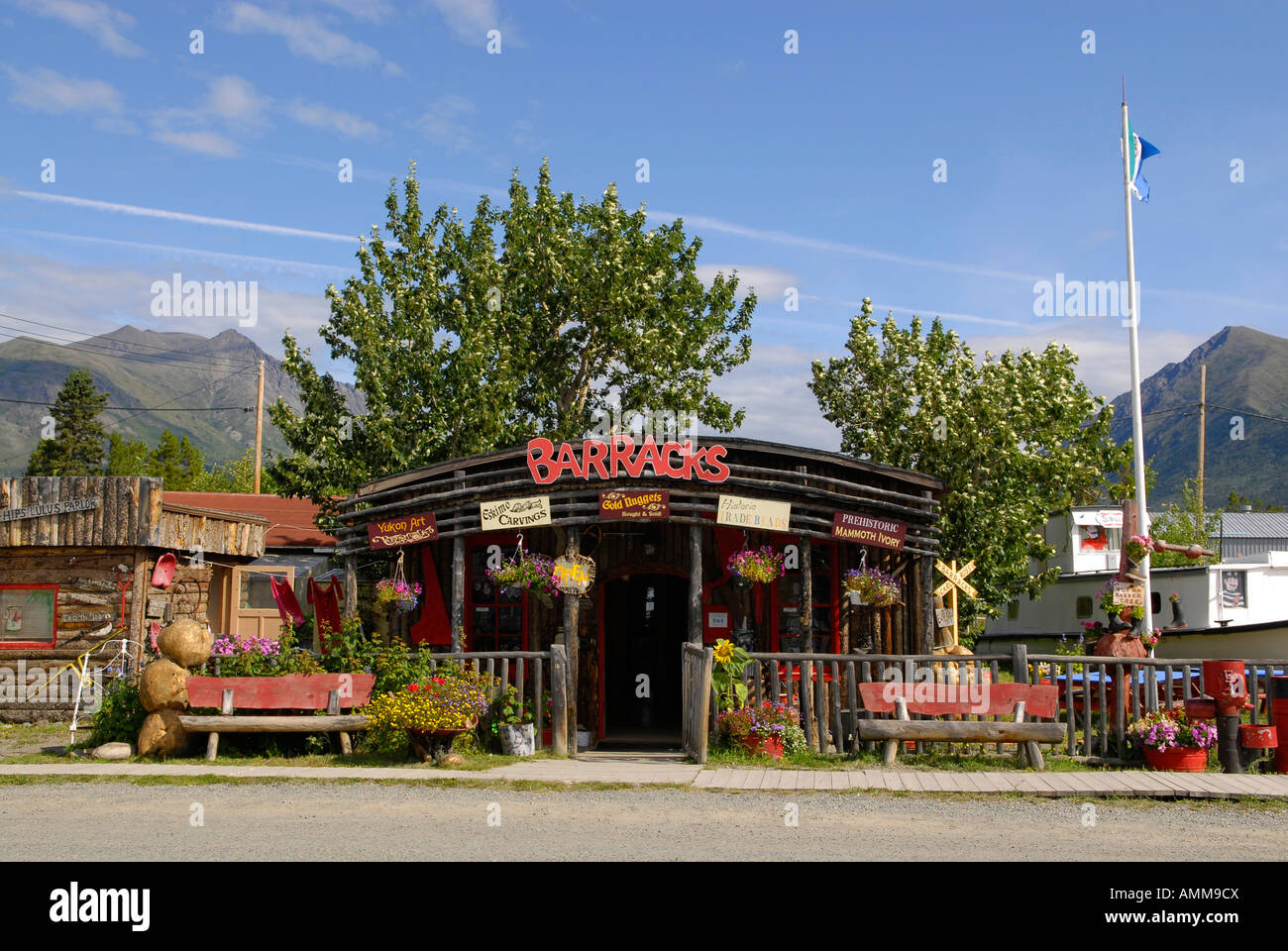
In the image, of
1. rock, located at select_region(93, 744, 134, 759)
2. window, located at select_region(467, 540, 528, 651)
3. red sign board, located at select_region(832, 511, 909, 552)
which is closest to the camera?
rock, located at select_region(93, 744, 134, 759)

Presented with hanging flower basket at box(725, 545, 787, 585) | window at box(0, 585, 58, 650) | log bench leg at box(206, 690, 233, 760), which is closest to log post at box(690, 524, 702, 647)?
hanging flower basket at box(725, 545, 787, 585)

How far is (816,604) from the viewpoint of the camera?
16.4m

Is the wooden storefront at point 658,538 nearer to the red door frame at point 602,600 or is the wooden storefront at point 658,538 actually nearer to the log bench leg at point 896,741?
the red door frame at point 602,600

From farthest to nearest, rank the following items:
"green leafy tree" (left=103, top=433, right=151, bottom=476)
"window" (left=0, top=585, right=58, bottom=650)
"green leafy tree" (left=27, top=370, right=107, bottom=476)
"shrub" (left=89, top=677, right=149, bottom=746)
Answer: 1. "green leafy tree" (left=103, top=433, right=151, bottom=476)
2. "green leafy tree" (left=27, top=370, right=107, bottom=476)
3. "window" (left=0, top=585, right=58, bottom=650)
4. "shrub" (left=89, top=677, right=149, bottom=746)

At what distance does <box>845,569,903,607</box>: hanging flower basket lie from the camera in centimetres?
1530

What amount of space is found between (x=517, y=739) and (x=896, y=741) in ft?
14.7

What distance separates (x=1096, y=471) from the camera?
2309cm

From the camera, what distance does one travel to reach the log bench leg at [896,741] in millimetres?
12641

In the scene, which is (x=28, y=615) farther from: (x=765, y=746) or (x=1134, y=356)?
(x=1134, y=356)

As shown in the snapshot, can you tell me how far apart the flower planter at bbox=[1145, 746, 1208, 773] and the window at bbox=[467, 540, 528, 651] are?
8643mm

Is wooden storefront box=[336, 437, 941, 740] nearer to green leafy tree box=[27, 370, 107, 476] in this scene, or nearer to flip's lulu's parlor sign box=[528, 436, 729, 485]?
flip's lulu's parlor sign box=[528, 436, 729, 485]
